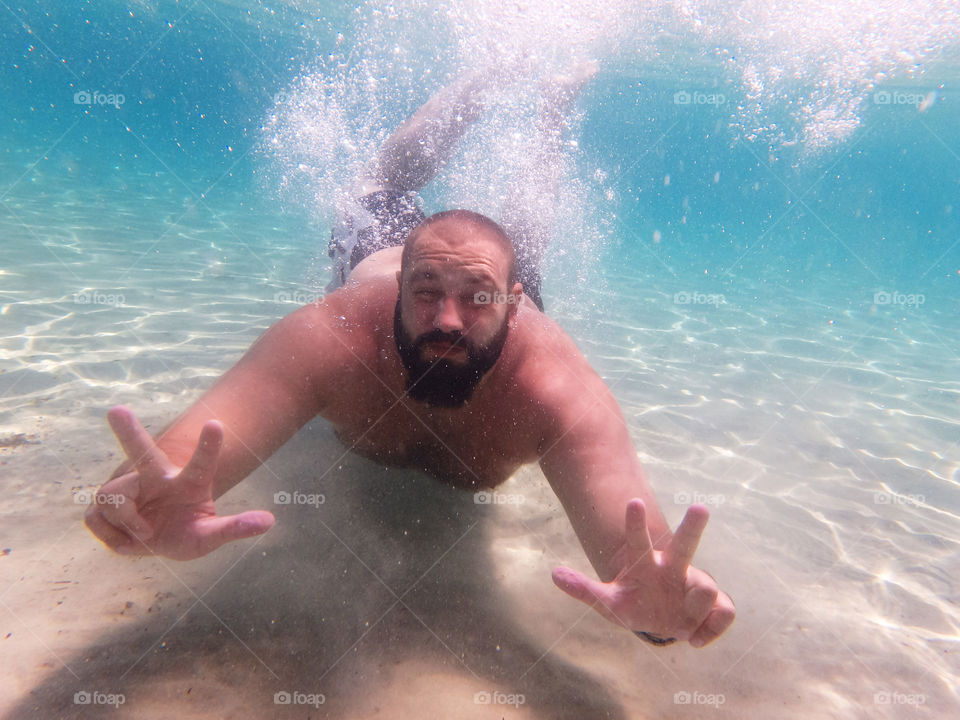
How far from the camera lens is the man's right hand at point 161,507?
1857mm

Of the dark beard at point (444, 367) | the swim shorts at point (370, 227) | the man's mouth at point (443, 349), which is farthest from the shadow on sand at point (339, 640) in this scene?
the swim shorts at point (370, 227)

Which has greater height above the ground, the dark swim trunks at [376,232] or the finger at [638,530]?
the dark swim trunks at [376,232]

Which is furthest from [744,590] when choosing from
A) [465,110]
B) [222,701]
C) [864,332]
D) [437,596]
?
[864,332]

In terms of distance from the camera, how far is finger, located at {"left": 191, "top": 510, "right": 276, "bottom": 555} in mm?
1904

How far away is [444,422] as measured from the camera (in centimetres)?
294

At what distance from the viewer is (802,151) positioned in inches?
3506

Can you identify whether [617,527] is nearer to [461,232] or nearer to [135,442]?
[461,232]

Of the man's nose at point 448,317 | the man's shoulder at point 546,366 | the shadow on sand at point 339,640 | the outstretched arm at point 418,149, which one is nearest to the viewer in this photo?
the shadow on sand at point 339,640

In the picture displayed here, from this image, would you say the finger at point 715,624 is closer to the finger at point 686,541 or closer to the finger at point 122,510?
the finger at point 686,541

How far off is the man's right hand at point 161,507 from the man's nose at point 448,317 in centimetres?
114

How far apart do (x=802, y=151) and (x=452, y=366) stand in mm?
110402

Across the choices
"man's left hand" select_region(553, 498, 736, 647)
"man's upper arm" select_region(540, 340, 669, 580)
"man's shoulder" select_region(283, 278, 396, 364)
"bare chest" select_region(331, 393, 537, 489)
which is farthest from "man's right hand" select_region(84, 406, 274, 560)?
"man's upper arm" select_region(540, 340, 669, 580)

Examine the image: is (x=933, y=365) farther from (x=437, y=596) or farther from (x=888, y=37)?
(x=888, y=37)

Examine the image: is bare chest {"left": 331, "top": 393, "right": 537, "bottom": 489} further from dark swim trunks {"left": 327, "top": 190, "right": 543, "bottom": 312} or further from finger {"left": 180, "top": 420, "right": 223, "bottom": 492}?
dark swim trunks {"left": 327, "top": 190, "right": 543, "bottom": 312}
